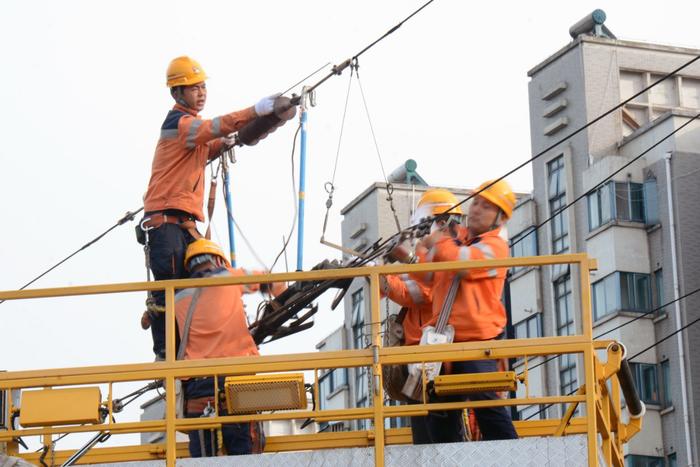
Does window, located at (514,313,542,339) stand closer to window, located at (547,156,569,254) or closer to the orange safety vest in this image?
window, located at (547,156,569,254)

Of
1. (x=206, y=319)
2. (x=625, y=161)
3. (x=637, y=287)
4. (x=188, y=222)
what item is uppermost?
(x=625, y=161)

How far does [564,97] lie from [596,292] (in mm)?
5104

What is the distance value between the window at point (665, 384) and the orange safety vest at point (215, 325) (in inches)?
1150

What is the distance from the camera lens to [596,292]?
45.9 metres

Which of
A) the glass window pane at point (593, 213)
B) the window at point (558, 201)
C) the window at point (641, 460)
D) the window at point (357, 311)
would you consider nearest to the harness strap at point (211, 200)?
the window at point (641, 460)

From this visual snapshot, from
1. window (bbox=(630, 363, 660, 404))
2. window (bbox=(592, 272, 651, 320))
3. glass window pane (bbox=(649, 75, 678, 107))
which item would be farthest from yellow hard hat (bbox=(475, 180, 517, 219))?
glass window pane (bbox=(649, 75, 678, 107))

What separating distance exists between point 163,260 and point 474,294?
316cm

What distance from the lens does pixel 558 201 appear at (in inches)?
1901

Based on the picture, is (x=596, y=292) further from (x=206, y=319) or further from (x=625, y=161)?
(x=206, y=319)

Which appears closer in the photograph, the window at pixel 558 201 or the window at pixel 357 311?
the window at pixel 357 311

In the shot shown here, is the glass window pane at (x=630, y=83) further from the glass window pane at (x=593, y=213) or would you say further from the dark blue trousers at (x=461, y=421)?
the dark blue trousers at (x=461, y=421)

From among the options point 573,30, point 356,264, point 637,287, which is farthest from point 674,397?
point 356,264

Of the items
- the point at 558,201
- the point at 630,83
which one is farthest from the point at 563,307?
the point at 630,83

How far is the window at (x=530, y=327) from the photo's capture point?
48344 millimetres
